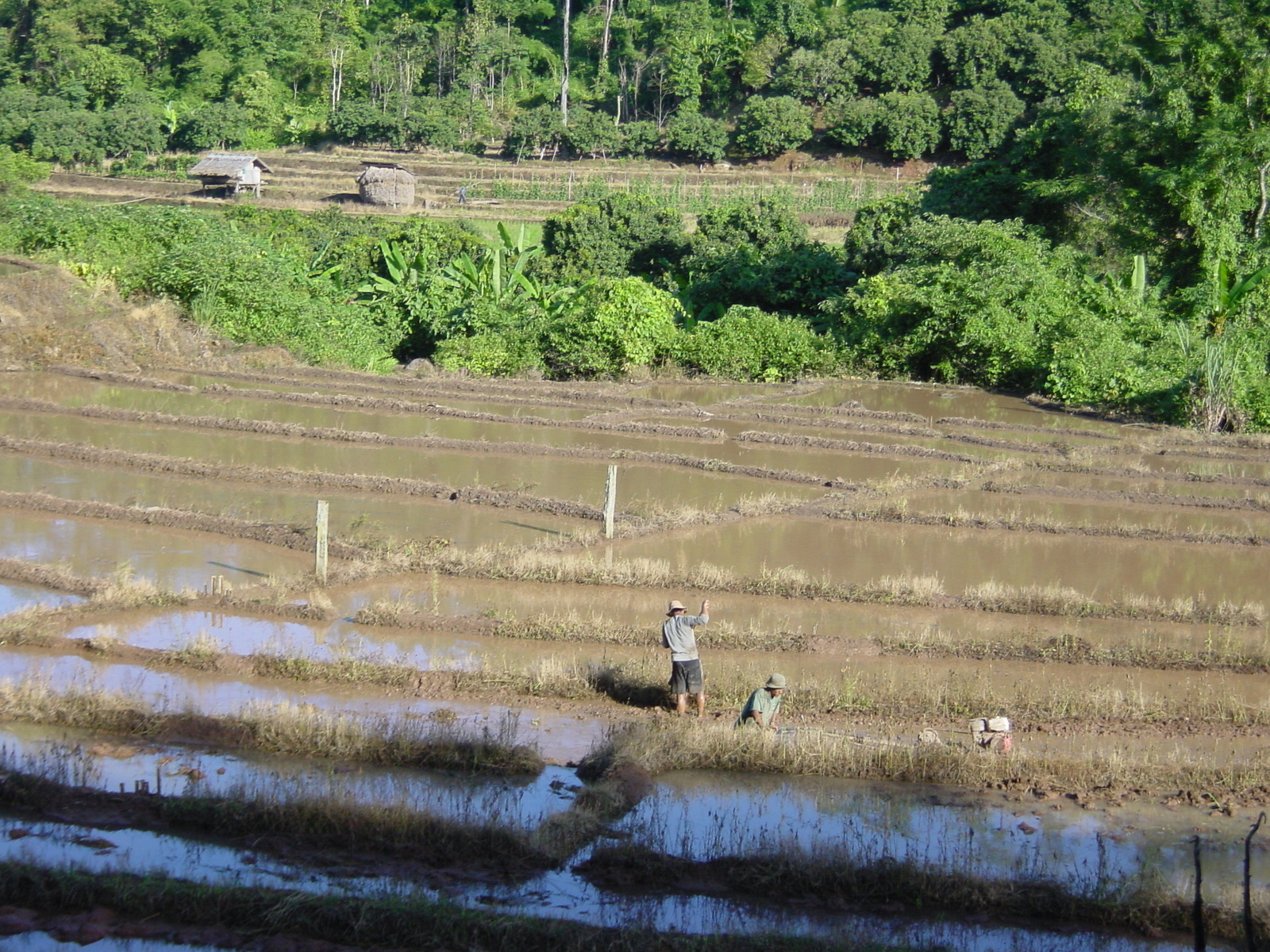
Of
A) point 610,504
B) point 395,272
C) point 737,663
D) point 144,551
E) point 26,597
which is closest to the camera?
point 737,663

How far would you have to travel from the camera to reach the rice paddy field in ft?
22.0

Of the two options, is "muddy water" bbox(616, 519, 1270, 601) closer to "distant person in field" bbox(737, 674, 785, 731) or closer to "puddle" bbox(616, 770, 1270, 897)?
"distant person in field" bbox(737, 674, 785, 731)

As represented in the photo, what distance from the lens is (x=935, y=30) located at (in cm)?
4669

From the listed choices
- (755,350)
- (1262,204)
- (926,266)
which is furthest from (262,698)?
(1262,204)

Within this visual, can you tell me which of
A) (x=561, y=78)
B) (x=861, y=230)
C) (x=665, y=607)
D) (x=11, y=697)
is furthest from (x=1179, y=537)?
(x=561, y=78)

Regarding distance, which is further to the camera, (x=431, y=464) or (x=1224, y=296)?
(x=1224, y=296)

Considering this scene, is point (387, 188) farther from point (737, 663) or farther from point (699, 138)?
point (737, 663)

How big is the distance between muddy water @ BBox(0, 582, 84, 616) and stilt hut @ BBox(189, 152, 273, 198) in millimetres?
32156

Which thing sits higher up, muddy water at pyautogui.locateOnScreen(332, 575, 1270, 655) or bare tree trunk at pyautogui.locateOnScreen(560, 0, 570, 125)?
bare tree trunk at pyautogui.locateOnScreen(560, 0, 570, 125)

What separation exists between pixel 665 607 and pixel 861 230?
17.7 metres

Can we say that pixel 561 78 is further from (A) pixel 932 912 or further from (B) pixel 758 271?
(A) pixel 932 912

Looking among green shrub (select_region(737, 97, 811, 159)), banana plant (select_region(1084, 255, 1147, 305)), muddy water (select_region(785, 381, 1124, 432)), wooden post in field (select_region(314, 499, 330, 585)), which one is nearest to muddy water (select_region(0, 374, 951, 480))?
muddy water (select_region(785, 381, 1124, 432))

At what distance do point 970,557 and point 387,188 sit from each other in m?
30.0

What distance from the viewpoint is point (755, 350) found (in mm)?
24484
